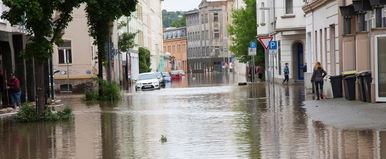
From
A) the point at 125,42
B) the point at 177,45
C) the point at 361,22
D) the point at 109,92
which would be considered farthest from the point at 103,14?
the point at 177,45

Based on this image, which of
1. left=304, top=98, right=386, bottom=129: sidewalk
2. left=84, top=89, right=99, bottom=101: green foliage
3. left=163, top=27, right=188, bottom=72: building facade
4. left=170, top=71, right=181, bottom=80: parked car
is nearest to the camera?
left=304, top=98, right=386, bottom=129: sidewalk

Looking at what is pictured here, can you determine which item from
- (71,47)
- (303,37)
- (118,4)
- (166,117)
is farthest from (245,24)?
(166,117)

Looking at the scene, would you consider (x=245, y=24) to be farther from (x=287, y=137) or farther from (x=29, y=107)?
(x=287, y=137)

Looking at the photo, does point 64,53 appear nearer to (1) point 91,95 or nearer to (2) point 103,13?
(1) point 91,95

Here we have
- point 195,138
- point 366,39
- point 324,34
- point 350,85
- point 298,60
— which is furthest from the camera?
point 298,60

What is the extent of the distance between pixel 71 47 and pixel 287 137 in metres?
41.0

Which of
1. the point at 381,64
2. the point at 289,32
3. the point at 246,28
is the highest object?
the point at 246,28

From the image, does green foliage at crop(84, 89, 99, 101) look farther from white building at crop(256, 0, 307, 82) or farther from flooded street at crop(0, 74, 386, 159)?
white building at crop(256, 0, 307, 82)

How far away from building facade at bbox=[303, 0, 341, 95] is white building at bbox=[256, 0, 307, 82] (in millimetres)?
12003

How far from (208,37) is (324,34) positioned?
141820mm

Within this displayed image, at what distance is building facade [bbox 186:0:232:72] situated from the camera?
174500mm

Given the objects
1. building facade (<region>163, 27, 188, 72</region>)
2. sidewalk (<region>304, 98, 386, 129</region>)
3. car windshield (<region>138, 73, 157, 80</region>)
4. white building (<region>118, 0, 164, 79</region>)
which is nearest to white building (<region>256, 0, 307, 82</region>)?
car windshield (<region>138, 73, 157, 80</region>)

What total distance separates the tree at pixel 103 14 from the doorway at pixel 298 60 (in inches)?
897

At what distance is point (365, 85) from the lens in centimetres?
2406
